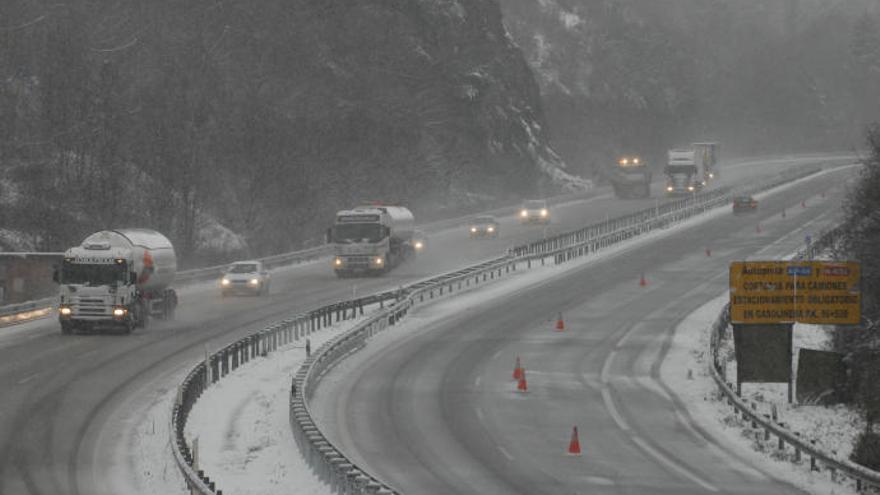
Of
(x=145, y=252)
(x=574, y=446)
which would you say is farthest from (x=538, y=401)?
(x=145, y=252)

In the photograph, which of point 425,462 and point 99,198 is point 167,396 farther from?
point 99,198

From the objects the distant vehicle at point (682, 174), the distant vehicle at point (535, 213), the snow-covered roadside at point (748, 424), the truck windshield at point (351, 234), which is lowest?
the snow-covered roadside at point (748, 424)

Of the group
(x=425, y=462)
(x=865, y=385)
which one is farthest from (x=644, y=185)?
(x=425, y=462)

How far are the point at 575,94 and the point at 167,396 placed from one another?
14563 centimetres

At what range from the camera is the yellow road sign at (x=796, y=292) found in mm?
37406

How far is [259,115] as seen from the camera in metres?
97.8

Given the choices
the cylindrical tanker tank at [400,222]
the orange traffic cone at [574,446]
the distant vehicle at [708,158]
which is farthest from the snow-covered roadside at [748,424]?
the distant vehicle at [708,158]

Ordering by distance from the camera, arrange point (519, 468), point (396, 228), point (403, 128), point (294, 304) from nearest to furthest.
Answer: point (519, 468) < point (294, 304) < point (396, 228) < point (403, 128)

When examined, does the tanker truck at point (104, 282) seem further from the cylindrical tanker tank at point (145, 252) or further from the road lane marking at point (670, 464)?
the road lane marking at point (670, 464)

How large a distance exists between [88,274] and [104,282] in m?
0.58

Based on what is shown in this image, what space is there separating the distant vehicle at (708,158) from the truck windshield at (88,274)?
82944 millimetres

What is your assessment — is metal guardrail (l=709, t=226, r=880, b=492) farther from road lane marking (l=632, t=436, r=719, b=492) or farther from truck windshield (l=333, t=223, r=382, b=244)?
truck windshield (l=333, t=223, r=382, b=244)

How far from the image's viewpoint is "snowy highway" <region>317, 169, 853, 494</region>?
26547 millimetres

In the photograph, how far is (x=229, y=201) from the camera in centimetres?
9569
